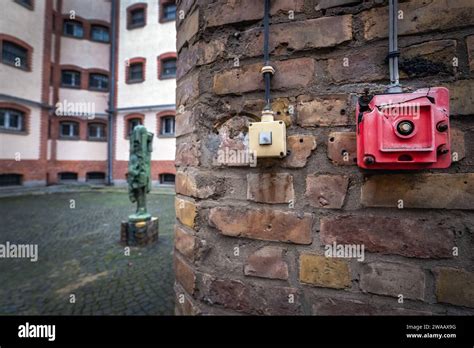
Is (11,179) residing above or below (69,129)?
below

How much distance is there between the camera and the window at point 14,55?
1004 centimetres

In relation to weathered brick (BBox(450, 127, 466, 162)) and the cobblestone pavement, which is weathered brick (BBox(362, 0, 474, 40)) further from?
the cobblestone pavement

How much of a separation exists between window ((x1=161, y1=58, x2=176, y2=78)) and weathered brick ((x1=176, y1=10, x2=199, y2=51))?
12222 millimetres

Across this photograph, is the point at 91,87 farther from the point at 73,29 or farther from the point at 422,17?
the point at 422,17

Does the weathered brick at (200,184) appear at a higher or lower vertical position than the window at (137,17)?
lower

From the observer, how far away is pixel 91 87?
13.3m

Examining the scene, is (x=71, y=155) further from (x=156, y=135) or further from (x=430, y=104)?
(x=430, y=104)

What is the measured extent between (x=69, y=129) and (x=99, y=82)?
3.08 m

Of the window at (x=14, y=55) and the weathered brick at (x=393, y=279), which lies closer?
the weathered brick at (x=393, y=279)

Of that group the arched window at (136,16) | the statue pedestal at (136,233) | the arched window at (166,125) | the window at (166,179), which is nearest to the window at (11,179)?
the window at (166,179)

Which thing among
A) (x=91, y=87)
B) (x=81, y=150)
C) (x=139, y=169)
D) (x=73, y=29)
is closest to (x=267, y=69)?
(x=139, y=169)

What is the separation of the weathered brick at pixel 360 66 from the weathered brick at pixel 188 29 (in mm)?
593

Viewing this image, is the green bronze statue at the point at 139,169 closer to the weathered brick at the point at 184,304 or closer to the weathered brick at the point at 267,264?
the weathered brick at the point at 184,304

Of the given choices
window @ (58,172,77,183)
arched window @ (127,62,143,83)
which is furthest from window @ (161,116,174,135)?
window @ (58,172,77,183)
